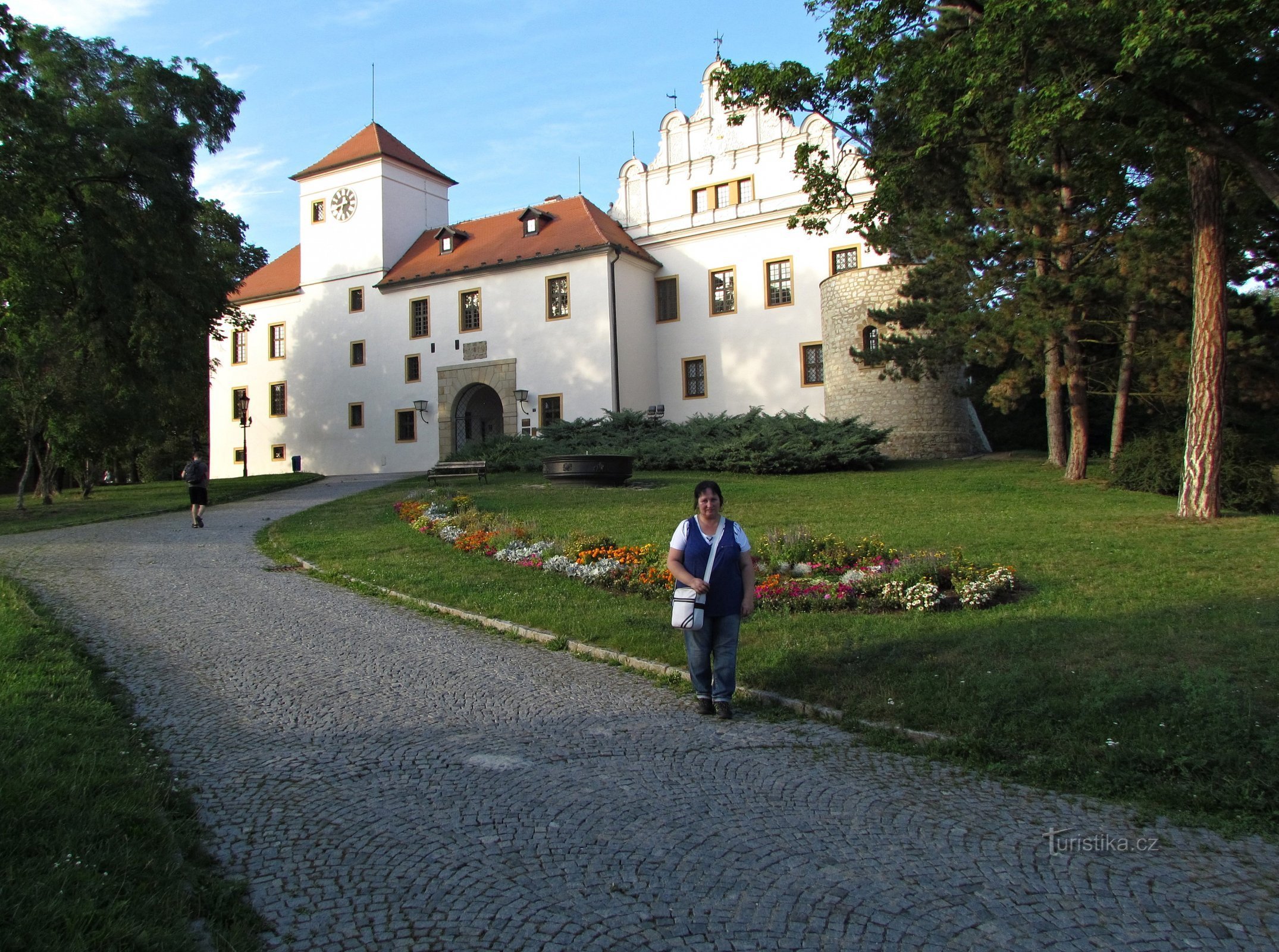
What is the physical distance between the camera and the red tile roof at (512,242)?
36875mm

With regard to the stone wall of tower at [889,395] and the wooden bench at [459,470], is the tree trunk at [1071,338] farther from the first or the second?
the wooden bench at [459,470]

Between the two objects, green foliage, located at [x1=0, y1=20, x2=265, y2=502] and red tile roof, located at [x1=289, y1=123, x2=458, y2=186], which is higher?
red tile roof, located at [x1=289, y1=123, x2=458, y2=186]

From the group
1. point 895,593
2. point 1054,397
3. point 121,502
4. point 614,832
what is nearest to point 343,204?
Answer: point 121,502

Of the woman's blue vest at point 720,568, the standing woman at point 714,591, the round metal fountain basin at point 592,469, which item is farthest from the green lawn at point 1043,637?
the round metal fountain basin at point 592,469

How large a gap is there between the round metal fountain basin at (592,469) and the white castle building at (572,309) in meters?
11.9

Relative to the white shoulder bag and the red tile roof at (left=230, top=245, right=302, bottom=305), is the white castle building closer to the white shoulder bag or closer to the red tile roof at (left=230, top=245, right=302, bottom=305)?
the red tile roof at (left=230, top=245, right=302, bottom=305)

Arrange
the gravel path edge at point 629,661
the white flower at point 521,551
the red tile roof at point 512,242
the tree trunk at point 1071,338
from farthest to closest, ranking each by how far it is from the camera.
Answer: the red tile roof at point 512,242, the tree trunk at point 1071,338, the white flower at point 521,551, the gravel path edge at point 629,661

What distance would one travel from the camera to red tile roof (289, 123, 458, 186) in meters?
41.0

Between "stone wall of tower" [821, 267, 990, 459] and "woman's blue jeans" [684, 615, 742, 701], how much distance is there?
25.1 meters

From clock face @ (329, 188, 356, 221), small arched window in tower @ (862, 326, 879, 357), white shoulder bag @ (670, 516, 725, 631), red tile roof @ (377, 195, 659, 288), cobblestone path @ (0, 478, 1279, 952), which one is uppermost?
clock face @ (329, 188, 356, 221)

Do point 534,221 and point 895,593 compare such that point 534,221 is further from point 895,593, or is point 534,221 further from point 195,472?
point 895,593

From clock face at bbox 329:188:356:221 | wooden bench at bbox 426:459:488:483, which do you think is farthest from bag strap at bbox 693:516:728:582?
clock face at bbox 329:188:356:221

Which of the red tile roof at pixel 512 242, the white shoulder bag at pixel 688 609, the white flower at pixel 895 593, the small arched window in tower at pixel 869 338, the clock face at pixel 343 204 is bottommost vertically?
the white flower at pixel 895 593

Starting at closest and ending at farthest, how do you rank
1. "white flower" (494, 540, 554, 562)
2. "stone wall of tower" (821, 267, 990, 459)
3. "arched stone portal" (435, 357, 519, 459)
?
"white flower" (494, 540, 554, 562), "stone wall of tower" (821, 267, 990, 459), "arched stone portal" (435, 357, 519, 459)
